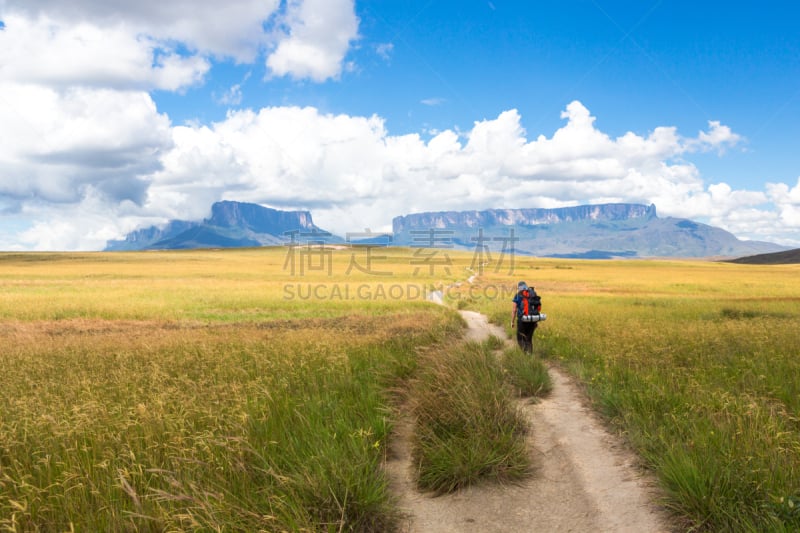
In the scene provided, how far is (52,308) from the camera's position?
27.7 meters

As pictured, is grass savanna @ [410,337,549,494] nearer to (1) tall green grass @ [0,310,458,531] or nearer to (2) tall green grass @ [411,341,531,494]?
(2) tall green grass @ [411,341,531,494]

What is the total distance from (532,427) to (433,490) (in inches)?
105

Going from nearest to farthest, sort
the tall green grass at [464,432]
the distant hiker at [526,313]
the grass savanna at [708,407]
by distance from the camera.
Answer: the grass savanna at [708,407], the tall green grass at [464,432], the distant hiker at [526,313]

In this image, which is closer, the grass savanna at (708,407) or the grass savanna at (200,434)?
the grass savanna at (708,407)

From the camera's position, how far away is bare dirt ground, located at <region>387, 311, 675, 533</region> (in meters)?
4.89

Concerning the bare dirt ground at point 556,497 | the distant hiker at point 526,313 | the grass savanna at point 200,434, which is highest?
the distant hiker at point 526,313

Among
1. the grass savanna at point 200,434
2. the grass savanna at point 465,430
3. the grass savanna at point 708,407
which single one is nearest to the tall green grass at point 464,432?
the grass savanna at point 465,430

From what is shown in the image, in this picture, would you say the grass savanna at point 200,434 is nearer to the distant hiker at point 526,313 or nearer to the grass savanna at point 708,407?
the distant hiker at point 526,313

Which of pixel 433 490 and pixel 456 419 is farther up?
pixel 456 419

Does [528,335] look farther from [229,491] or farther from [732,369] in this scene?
[229,491]

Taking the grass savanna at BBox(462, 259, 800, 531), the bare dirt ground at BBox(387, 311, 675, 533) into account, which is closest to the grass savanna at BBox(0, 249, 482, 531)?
the bare dirt ground at BBox(387, 311, 675, 533)

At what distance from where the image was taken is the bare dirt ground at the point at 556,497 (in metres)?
4.89

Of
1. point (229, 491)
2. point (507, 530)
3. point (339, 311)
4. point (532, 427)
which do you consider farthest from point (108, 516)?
point (339, 311)

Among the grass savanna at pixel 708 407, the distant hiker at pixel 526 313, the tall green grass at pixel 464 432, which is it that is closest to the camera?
the grass savanna at pixel 708 407
